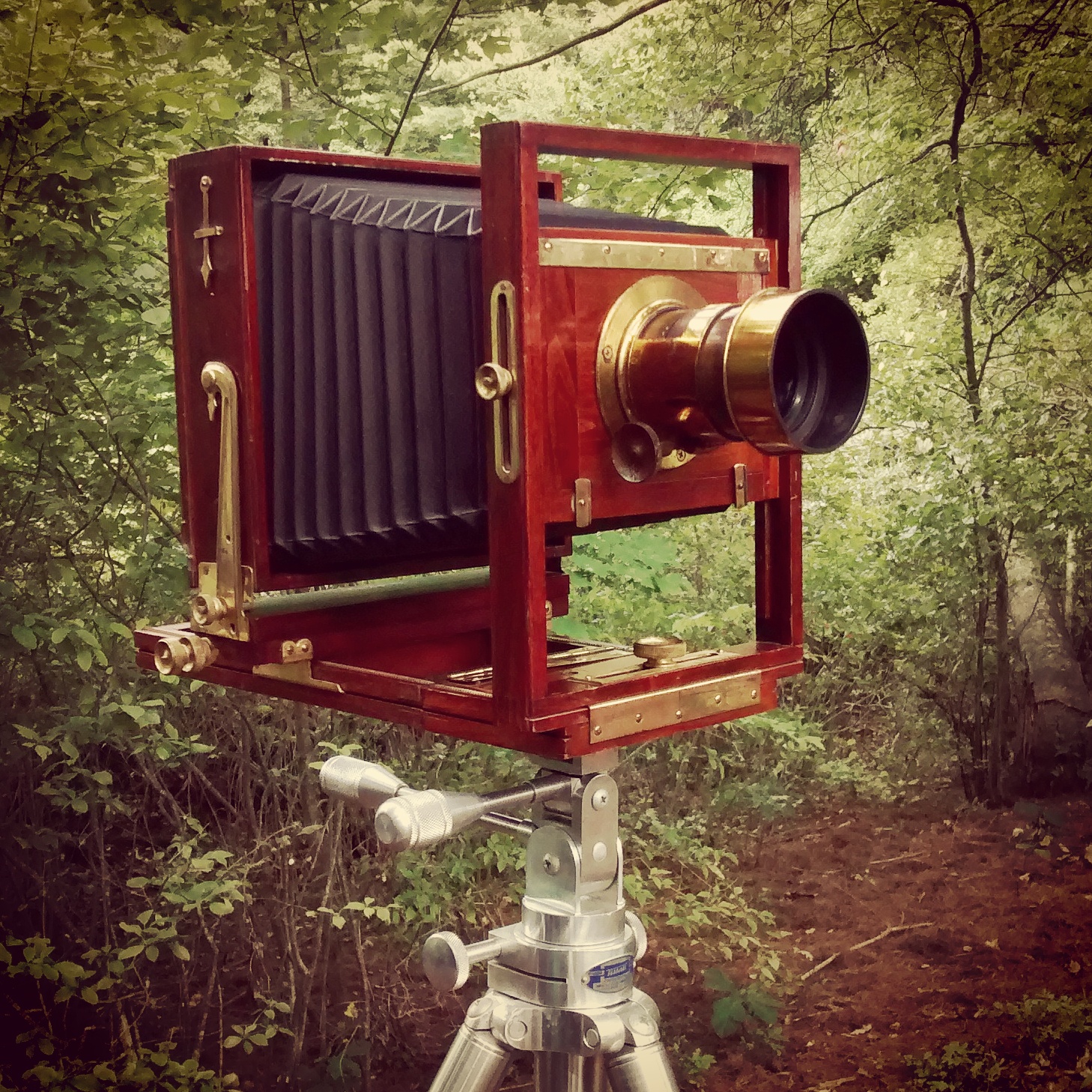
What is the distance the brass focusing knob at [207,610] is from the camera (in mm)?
1201

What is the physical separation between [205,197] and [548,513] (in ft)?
1.47

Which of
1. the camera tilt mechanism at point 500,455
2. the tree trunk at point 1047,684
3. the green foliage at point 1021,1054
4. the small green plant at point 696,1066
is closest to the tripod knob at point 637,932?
the camera tilt mechanism at point 500,455

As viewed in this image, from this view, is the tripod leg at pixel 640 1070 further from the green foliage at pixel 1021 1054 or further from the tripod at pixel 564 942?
the green foliage at pixel 1021 1054

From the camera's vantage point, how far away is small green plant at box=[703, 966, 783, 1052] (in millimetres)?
2758

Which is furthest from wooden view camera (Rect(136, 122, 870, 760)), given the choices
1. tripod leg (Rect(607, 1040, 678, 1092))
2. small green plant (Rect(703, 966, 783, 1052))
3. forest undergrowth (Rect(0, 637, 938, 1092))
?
small green plant (Rect(703, 966, 783, 1052))

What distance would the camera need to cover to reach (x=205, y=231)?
3.92ft

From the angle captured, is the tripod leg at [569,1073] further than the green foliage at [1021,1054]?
No

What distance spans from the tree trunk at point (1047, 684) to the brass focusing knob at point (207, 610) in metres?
2.44

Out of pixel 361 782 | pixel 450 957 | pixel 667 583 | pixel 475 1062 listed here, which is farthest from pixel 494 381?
pixel 667 583

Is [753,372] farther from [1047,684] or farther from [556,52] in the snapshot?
[1047,684]

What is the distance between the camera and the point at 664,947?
284 cm

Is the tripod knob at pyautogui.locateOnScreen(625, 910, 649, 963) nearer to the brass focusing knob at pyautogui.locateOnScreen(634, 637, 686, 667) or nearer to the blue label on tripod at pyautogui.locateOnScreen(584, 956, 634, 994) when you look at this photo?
the blue label on tripod at pyautogui.locateOnScreen(584, 956, 634, 994)

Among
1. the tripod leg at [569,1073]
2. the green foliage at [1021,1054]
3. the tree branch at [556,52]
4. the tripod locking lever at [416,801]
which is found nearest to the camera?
the tripod locking lever at [416,801]

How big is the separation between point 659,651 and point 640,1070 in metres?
0.36
